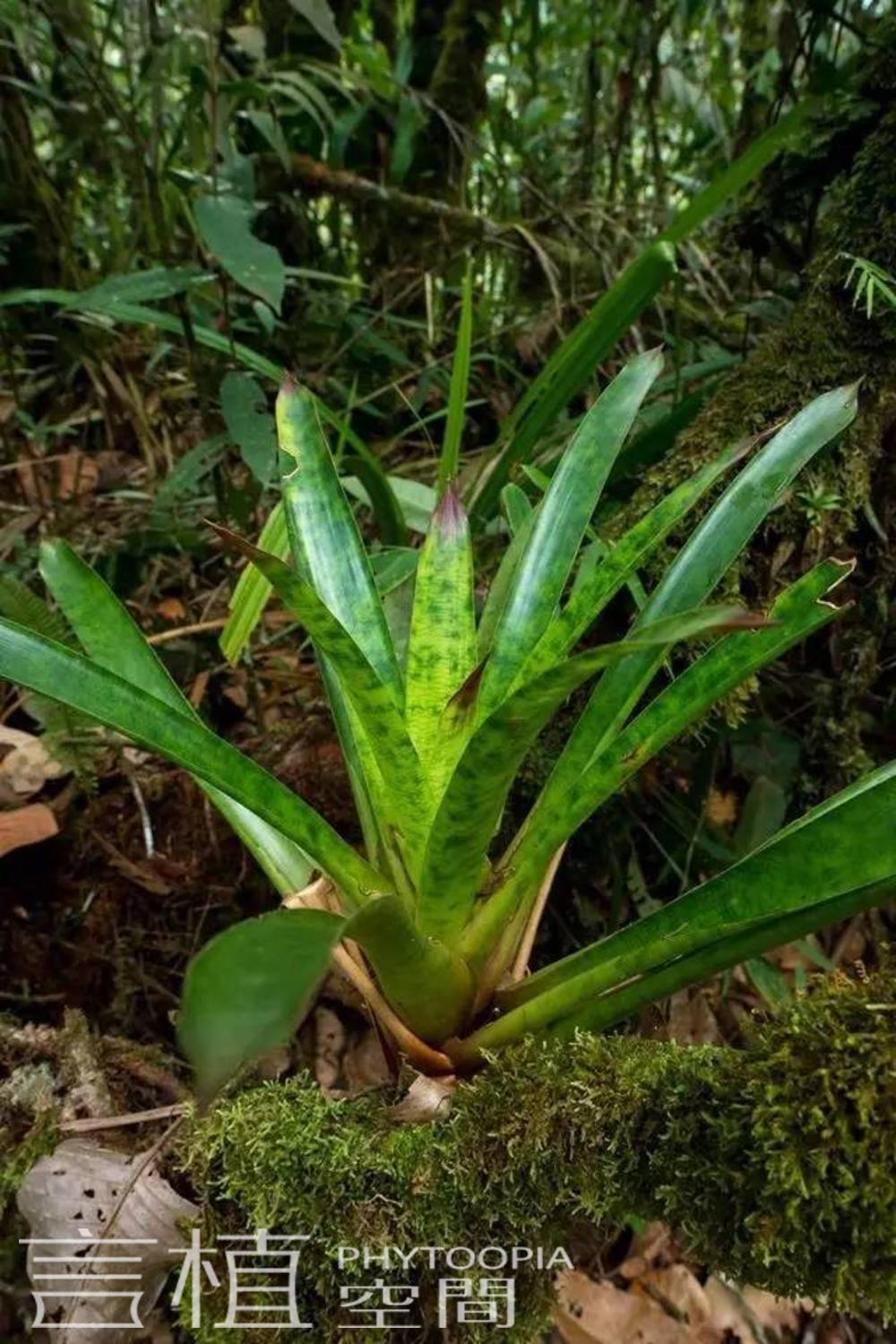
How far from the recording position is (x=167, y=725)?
2.22 feet

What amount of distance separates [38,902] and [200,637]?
1.42 feet

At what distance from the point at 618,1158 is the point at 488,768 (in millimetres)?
284

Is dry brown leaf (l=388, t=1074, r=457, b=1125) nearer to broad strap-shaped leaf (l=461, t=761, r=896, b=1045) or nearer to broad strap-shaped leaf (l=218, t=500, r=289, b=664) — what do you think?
broad strap-shaped leaf (l=461, t=761, r=896, b=1045)

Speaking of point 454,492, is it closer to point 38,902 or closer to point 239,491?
point 239,491

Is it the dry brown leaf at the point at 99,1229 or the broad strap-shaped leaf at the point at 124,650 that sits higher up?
the broad strap-shaped leaf at the point at 124,650

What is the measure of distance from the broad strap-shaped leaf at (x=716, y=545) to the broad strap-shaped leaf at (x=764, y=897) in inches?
5.9

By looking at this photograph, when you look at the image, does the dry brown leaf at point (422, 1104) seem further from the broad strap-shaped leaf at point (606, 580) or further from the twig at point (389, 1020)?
the broad strap-shaped leaf at point (606, 580)

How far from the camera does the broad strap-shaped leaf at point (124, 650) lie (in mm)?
842

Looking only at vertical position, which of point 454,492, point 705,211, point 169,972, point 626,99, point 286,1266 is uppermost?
point 626,99

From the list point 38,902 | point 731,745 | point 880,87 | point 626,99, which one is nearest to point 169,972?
point 38,902

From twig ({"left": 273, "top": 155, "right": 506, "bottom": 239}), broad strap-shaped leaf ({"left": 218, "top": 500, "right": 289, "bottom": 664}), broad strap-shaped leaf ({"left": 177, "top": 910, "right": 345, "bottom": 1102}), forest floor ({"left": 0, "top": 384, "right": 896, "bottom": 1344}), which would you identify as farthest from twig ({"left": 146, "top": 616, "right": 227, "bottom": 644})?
twig ({"left": 273, "top": 155, "right": 506, "bottom": 239})

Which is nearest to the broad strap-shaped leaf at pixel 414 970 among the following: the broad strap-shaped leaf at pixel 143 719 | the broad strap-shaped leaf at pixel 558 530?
the broad strap-shaped leaf at pixel 143 719

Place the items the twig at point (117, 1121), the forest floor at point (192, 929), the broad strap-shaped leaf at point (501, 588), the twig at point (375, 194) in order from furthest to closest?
the twig at point (375, 194) → the forest floor at point (192, 929) → the broad strap-shaped leaf at point (501, 588) → the twig at point (117, 1121)

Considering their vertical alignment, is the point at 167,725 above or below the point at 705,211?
below
